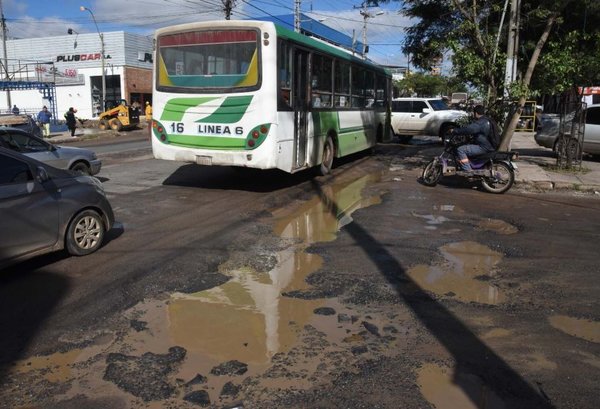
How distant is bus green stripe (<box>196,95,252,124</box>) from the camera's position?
32.1ft

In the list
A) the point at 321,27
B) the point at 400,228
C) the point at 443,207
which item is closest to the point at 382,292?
the point at 400,228

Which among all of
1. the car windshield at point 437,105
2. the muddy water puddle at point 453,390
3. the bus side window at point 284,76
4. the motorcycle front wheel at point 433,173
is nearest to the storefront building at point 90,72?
the car windshield at point 437,105

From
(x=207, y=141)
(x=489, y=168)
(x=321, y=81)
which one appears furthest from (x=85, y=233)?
(x=489, y=168)

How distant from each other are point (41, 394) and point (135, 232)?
425cm

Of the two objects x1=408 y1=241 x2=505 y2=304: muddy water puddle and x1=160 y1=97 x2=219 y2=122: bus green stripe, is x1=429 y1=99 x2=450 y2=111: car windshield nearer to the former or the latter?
x1=160 y1=97 x2=219 y2=122: bus green stripe

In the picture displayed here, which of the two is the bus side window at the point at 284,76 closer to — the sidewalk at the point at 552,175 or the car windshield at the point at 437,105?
the sidewalk at the point at 552,175

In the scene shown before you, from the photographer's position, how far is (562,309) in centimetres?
491

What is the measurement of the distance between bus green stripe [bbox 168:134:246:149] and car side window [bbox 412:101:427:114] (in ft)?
46.1

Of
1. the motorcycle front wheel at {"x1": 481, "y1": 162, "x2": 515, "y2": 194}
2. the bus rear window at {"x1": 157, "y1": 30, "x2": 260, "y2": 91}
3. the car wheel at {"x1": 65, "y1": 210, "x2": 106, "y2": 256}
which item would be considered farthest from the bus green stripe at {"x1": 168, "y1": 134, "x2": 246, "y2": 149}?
the motorcycle front wheel at {"x1": 481, "y1": 162, "x2": 515, "y2": 194}

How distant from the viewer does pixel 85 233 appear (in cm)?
643

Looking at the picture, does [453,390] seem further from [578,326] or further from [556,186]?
[556,186]

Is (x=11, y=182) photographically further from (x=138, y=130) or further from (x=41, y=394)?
(x=138, y=130)

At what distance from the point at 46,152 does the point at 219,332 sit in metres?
7.69

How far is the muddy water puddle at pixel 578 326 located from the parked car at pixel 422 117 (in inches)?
688
